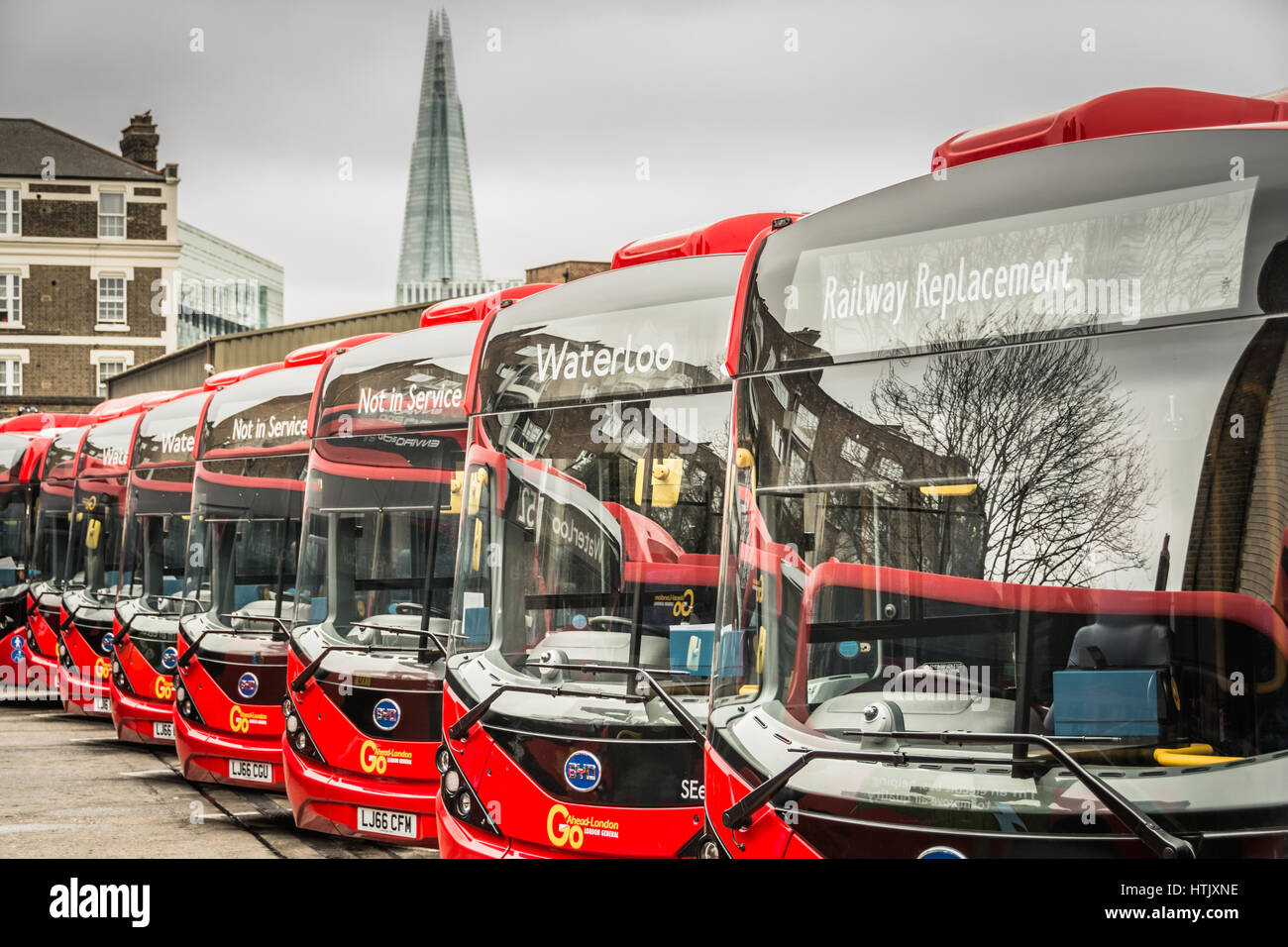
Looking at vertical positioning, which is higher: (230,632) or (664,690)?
(664,690)

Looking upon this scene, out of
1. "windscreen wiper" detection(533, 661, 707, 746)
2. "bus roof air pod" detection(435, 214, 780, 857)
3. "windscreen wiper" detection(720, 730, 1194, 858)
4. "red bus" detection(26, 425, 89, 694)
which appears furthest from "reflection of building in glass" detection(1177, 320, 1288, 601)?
"red bus" detection(26, 425, 89, 694)

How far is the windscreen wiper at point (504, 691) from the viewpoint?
5785 mm

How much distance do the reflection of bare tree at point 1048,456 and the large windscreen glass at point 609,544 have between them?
5.64 ft

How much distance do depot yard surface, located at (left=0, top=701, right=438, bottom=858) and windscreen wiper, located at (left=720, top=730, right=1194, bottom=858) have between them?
426cm

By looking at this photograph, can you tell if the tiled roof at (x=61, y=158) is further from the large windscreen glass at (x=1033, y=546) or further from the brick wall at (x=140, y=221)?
the large windscreen glass at (x=1033, y=546)

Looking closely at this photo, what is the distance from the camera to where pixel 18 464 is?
64.0 ft

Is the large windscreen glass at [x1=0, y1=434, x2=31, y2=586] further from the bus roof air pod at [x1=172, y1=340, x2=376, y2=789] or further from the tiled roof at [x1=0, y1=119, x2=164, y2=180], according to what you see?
the tiled roof at [x1=0, y1=119, x2=164, y2=180]

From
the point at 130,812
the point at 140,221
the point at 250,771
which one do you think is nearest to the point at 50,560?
the point at 130,812

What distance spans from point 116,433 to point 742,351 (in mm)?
12372

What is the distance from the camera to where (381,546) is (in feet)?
28.2

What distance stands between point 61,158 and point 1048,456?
51.7m

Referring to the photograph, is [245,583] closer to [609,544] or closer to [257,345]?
[609,544]
